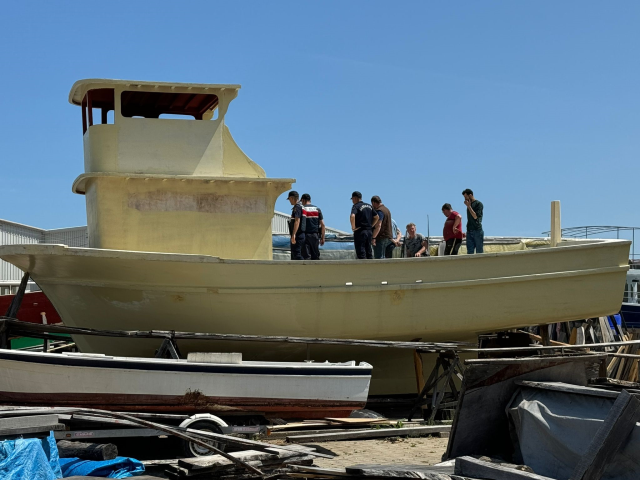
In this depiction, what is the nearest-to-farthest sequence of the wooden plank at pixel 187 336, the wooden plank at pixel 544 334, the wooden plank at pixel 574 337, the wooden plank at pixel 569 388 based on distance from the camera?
the wooden plank at pixel 569 388 → the wooden plank at pixel 187 336 → the wooden plank at pixel 544 334 → the wooden plank at pixel 574 337

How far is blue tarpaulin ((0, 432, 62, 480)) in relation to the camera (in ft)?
19.8

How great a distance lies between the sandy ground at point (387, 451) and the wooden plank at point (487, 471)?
2364mm

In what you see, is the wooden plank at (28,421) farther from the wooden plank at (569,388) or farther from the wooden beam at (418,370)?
the wooden beam at (418,370)

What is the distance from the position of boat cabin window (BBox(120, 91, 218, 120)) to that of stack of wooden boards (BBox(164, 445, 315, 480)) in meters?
6.63

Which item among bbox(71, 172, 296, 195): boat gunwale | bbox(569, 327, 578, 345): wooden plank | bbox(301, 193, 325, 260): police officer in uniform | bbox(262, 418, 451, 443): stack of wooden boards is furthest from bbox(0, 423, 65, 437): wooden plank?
bbox(569, 327, 578, 345): wooden plank

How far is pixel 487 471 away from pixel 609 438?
2.84ft

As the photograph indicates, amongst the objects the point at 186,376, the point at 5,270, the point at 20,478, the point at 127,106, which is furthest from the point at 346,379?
the point at 5,270

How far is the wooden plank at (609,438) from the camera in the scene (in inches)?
196

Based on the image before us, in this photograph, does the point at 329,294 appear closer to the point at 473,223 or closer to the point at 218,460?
the point at 473,223

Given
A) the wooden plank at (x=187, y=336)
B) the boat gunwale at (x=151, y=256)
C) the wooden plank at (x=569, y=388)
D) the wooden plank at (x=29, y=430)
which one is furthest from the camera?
the boat gunwale at (x=151, y=256)

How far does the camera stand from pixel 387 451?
8.73 m

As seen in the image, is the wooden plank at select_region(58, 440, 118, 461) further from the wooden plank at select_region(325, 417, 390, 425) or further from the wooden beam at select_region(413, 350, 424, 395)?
the wooden beam at select_region(413, 350, 424, 395)

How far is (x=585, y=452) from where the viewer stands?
5082mm

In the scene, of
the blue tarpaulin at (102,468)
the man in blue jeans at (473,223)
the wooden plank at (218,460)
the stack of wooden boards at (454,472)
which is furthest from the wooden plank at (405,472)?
the man in blue jeans at (473,223)
